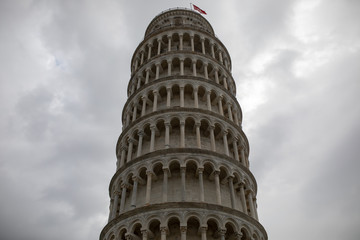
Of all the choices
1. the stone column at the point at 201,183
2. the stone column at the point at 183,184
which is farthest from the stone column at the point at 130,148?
the stone column at the point at 201,183

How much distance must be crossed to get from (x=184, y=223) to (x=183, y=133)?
22.0 ft

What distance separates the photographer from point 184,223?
18.6 m

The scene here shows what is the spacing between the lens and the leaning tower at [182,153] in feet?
63.6

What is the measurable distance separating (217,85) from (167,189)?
10.8 meters

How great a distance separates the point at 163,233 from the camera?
1841 cm

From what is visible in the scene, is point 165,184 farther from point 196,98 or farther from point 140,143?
point 196,98

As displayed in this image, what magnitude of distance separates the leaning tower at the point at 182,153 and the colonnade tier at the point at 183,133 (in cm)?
7

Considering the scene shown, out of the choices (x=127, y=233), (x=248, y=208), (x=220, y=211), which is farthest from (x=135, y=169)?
(x=248, y=208)

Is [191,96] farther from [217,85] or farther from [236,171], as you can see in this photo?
[236,171]

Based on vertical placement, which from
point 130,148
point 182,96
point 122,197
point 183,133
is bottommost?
point 122,197

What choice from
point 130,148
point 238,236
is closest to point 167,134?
point 130,148

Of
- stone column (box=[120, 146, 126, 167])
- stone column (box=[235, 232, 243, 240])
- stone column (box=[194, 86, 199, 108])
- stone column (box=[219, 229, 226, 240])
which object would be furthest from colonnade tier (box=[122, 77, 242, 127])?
stone column (box=[219, 229, 226, 240])

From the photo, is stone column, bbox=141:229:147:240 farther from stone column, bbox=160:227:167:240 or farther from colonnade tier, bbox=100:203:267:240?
stone column, bbox=160:227:167:240

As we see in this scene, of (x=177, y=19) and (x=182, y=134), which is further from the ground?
(x=177, y=19)
